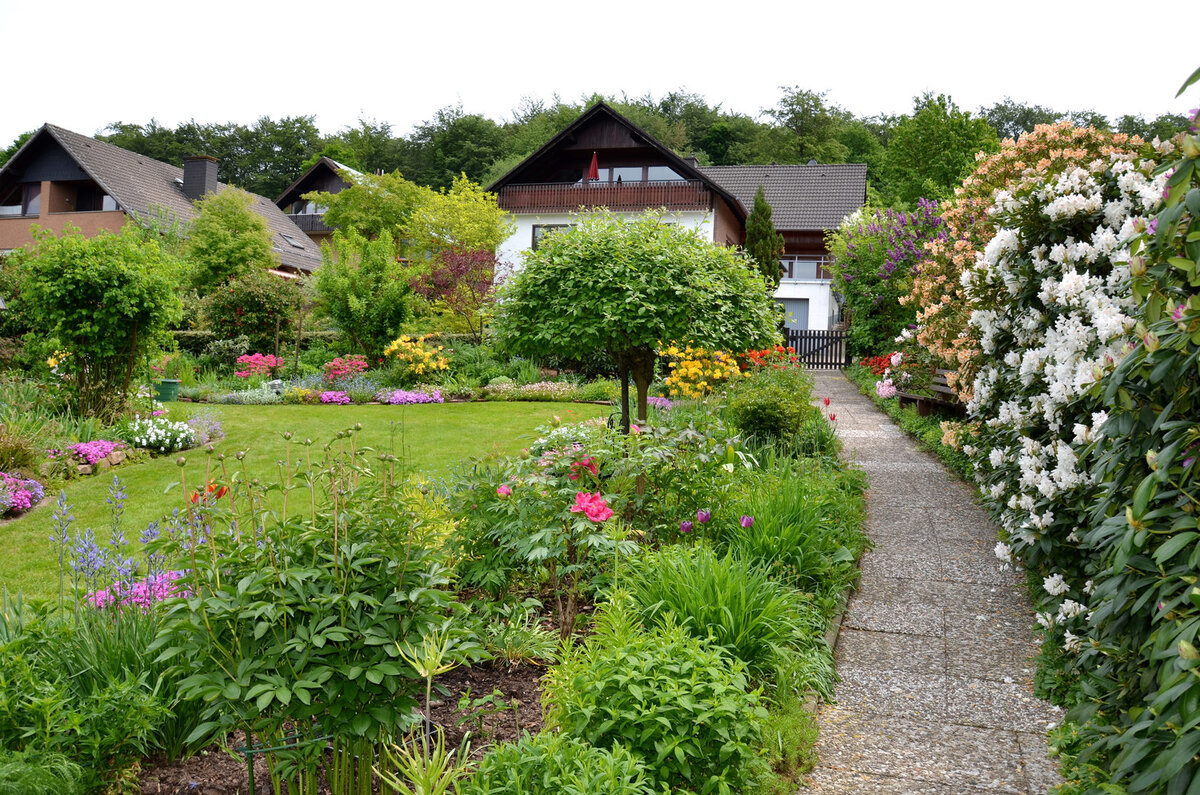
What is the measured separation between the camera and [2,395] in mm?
8688

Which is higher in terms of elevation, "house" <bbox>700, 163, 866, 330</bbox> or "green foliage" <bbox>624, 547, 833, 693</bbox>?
"house" <bbox>700, 163, 866, 330</bbox>

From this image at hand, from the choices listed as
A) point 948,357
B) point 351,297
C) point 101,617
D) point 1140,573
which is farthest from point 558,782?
point 351,297

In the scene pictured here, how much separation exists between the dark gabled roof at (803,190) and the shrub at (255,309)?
18438 mm

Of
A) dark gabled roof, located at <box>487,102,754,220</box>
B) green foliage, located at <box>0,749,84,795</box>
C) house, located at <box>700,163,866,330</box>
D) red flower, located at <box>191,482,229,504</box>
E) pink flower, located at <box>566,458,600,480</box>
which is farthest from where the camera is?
house, located at <box>700,163,866,330</box>

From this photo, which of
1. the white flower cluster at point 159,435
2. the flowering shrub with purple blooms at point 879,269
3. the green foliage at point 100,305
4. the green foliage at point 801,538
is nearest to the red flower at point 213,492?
the green foliage at point 801,538

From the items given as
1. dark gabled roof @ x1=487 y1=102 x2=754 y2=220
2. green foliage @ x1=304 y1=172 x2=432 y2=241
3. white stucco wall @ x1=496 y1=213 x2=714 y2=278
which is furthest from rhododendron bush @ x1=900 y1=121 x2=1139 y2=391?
green foliage @ x1=304 y1=172 x2=432 y2=241

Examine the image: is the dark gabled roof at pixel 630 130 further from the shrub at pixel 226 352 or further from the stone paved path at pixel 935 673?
the stone paved path at pixel 935 673

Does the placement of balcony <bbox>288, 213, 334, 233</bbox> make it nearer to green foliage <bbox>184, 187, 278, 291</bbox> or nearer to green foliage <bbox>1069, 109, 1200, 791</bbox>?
green foliage <bbox>184, 187, 278, 291</bbox>

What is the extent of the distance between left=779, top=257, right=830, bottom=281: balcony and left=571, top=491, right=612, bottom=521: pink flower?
1075 inches

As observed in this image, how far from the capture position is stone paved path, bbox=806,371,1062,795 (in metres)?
2.91

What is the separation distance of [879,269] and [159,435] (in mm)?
13603

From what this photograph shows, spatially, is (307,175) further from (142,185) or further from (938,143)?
(938,143)

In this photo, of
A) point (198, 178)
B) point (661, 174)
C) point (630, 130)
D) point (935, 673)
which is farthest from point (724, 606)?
point (198, 178)

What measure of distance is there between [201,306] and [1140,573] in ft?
67.4
